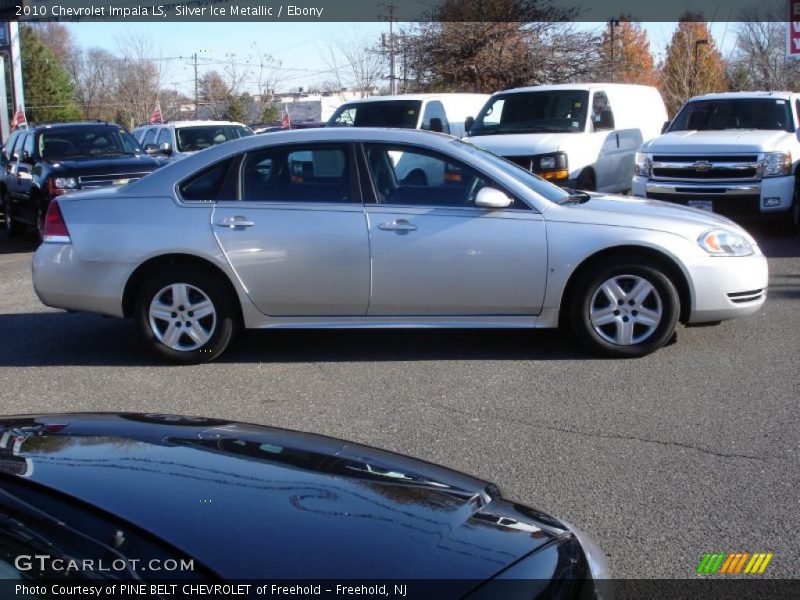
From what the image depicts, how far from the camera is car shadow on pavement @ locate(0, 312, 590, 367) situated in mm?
7172

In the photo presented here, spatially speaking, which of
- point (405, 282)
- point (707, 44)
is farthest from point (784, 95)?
point (707, 44)

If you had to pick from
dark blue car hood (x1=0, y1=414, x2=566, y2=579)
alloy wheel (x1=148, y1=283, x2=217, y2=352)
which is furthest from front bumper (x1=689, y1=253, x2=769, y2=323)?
dark blue car hood (x1=0, y1=414, x2=566, y2=579)

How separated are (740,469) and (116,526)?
11.5 feet

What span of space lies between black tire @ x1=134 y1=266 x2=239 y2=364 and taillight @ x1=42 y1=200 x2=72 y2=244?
27.8 inches

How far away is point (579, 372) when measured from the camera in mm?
6566

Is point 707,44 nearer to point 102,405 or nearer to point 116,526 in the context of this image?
point 102,405

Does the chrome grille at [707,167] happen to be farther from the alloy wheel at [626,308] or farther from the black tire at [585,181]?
the alloy wheel at [626,308]

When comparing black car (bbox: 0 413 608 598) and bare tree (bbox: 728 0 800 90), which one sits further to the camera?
bare tree (bbox: 728 0 800 90)

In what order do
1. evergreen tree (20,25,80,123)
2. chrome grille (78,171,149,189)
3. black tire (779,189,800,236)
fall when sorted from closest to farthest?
black tire (779,189,800,236) → chrome grille (78,171,149,189) → evergreen tree (20,25,80,123)

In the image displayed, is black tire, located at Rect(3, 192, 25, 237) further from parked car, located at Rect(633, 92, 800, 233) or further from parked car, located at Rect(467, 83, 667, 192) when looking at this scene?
→ parked car, located at Rect(633, 92, 800, 233)

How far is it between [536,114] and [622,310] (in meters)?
7.74

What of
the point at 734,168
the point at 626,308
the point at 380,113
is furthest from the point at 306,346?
the point at 380,113

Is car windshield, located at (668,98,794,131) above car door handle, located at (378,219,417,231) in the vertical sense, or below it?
above

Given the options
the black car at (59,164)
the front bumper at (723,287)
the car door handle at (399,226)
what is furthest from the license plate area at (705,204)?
the black car at (59,164)
